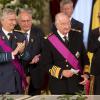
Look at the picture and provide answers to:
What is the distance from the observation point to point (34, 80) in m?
8.09

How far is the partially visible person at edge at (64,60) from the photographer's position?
24.1 feet

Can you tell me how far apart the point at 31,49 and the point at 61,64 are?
2.23 ft

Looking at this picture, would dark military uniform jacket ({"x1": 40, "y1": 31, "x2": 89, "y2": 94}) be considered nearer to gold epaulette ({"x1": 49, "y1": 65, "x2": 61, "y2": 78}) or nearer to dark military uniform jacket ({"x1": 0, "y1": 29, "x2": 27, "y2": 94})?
gold epaulette ({"x1": 49, "y1": 65, "x2": 61, "y2": 78})

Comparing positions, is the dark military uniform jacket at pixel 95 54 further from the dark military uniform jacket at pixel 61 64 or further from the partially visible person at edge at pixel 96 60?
the dark military uniform jacket at pixel 61 64

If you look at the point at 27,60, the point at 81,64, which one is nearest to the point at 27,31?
the point at 27,60

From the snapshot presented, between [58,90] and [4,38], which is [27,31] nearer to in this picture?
[4,38]

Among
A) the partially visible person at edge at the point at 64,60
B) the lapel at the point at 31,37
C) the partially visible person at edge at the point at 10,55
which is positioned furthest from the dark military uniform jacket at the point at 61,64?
the lapel at the point at 31,37

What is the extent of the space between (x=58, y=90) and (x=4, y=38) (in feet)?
3.29

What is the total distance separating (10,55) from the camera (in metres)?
7.39

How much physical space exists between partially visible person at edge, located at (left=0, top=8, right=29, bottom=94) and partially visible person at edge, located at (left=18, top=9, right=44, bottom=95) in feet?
0.80

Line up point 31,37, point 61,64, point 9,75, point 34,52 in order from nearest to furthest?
point 61,64
point 9,75
point 34,52
point 31,37

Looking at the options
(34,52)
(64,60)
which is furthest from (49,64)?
(34,52)

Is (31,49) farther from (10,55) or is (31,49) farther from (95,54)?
(95,54)

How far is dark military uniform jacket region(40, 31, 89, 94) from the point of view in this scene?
24.1 ft
